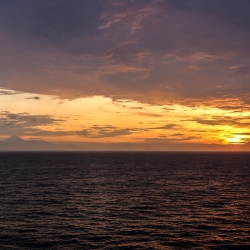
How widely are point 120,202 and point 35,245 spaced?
28.5 m

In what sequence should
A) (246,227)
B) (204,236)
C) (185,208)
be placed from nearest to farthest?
1. (204,236)
2. (246,227)
3. (185,208)

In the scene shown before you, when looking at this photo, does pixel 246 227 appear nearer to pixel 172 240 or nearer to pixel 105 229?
pixel 172 240

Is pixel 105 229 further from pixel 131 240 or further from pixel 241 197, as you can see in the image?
pixel 241 197

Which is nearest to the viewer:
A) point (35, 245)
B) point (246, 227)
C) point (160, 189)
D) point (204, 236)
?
point (35, 245)

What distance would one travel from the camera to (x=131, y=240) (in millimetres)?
41156

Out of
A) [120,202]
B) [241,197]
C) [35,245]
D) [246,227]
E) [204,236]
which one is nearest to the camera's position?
[35,245]

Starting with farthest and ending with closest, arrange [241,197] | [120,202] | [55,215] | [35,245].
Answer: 1. [241,197]
2. [120,202]
3. [55,215]
4. [35,245]

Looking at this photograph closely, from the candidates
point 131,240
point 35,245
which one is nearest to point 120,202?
point 131,240

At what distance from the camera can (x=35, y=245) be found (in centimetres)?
3909

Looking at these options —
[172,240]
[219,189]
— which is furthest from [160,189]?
[172,240]

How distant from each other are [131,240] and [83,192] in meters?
39.7

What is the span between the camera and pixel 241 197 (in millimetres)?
73688

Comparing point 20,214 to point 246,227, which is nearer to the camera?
point 246,227

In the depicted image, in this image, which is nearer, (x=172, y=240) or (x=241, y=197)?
(x=172, y=240)
